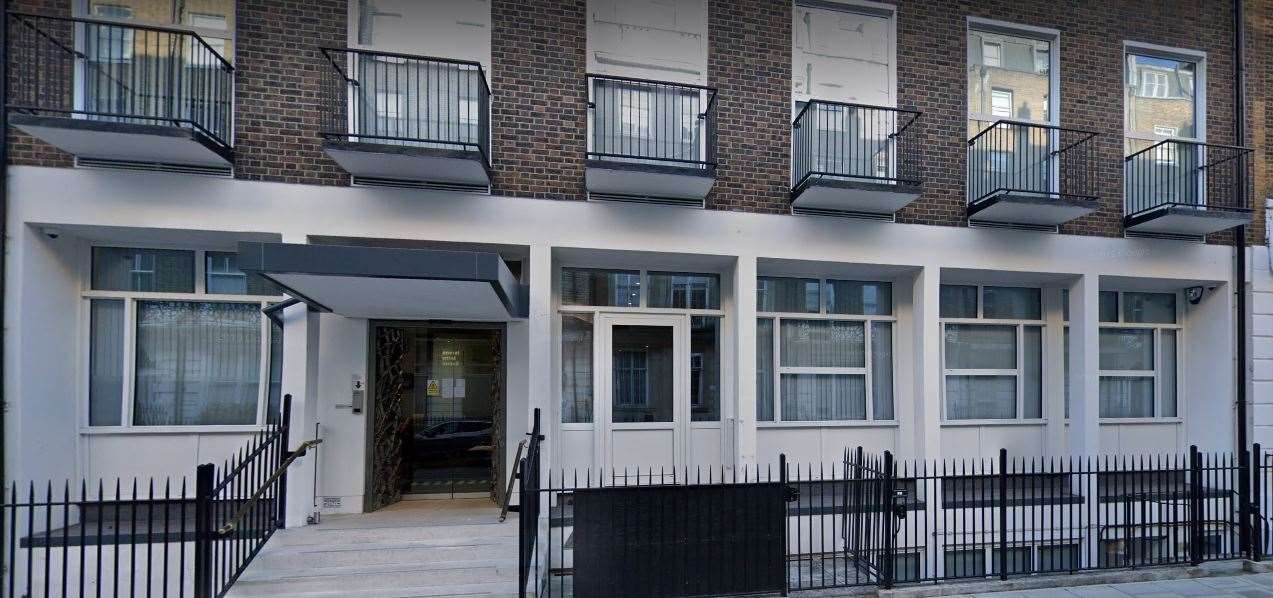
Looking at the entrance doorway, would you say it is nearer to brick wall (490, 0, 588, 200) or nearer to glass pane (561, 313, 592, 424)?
glass pane (561, 313, 592, 424)

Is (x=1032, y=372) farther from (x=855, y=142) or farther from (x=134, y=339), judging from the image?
(x=134, y=339)

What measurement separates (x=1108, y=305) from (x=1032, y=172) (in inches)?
117

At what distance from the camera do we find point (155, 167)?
6.76 m

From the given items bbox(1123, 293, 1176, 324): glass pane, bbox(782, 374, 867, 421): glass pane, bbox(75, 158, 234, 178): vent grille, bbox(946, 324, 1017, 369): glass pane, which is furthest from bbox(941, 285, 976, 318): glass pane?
bbox(75, 158, 234, 178): vent grille

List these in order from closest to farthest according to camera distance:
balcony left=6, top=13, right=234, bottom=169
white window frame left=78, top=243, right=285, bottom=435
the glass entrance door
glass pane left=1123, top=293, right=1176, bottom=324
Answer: balcony left=6, top=13, right=234, bottom=169 → white window frame left=78, top=243, right=285, bottom=435 → the glass entrance door → glass pane left=1123, top=293, right=1176, bottom=324

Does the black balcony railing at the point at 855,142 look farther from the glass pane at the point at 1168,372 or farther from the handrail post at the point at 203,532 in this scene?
the handrail post at the point at 203,532

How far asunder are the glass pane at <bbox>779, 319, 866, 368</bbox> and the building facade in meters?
0.05

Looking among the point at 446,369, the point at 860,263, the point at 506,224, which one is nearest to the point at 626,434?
the point at 446,369

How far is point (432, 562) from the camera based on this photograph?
616cm

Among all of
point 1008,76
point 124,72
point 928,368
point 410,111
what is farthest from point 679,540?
point 1008,76

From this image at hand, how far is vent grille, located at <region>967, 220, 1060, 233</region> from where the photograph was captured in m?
8.62

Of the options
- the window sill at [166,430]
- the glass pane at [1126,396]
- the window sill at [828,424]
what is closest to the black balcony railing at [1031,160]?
the glass pane at [1126,396]

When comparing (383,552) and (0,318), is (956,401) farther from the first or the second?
(0,318)

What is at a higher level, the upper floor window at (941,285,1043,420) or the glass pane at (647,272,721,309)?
the glass pane at (647,272,721,309)
